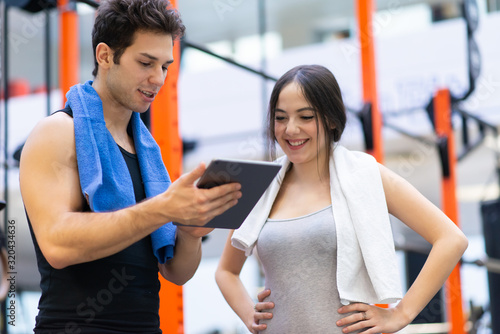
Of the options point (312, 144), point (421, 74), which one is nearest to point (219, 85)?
point (421, 74)

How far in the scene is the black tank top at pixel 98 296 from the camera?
1079mm

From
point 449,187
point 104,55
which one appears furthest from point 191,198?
point 449,187

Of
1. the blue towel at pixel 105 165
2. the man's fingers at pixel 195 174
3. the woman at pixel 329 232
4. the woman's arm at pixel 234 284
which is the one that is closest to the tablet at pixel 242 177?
the man's fingers at pixel 195 174

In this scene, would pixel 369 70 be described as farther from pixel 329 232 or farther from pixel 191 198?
pixel 191 198

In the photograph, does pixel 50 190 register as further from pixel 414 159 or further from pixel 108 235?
pixel 414 159

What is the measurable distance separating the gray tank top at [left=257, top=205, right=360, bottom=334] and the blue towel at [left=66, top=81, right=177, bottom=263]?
0.81 ft

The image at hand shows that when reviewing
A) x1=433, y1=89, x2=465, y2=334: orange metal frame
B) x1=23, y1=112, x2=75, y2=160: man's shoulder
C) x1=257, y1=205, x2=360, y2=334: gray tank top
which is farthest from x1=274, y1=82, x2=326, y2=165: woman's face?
x1=433, y1=89, x2=465, y2=334: orange metal frame

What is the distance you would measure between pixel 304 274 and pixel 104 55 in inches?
24.0

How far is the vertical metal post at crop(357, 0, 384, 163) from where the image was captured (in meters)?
2.74

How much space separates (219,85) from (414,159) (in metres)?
2.65

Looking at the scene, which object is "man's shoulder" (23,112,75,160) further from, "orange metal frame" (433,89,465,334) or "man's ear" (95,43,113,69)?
"orange metal frame" (433,89,465,334)

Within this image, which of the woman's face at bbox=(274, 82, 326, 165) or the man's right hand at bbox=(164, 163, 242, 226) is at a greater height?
the woman's face at bbox=(274, 82, 326, 165)

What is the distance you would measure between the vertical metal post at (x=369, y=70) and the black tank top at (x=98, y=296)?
176 cm

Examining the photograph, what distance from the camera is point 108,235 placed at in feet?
3.31
